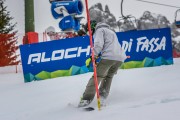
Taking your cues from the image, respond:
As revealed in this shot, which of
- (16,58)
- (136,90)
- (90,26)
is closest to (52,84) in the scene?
(136,90)

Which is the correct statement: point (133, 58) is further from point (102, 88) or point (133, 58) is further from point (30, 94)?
point (102, 88)

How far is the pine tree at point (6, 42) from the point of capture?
17.9m

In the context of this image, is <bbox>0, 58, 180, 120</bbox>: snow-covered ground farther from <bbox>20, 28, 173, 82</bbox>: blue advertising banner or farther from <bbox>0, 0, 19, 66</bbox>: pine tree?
<bbox>0, 0, 19, 66</bbox>: pine tree

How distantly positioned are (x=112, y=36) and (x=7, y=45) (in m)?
15.0

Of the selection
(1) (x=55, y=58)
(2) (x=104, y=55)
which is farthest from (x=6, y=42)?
(2) (x=104, y=55)

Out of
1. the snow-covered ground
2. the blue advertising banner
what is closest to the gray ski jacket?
the snow-covered ground

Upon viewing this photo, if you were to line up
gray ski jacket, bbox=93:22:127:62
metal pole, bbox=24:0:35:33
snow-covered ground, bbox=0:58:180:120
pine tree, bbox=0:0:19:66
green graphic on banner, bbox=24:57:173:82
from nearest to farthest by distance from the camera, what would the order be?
snow-covered ground, bbox=0:58:180:120, gray ski jacket, bbox=93:22:127:62, green graphic on banner, bbox=24:57:173:82, metal pole, bbox=24:0:35:33, pine tree, bbox=0:0:19:66

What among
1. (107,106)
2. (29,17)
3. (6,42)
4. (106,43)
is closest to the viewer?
(107,106)

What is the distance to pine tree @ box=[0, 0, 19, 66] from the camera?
58.8 ft

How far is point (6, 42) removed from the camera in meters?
18.3

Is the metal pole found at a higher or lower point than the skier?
higher

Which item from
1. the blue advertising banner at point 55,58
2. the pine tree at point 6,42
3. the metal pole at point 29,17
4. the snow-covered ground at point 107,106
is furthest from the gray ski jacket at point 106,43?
the pine tree at point 6,42

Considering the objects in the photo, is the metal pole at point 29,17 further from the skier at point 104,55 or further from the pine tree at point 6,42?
the skier at point 104,55

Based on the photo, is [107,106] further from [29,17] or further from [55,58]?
[29,17]
